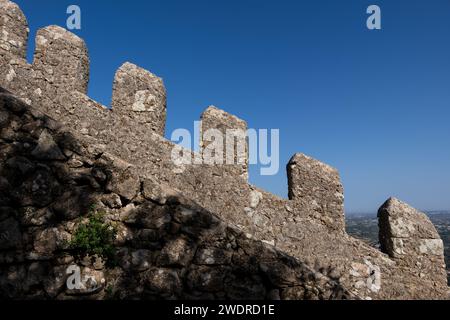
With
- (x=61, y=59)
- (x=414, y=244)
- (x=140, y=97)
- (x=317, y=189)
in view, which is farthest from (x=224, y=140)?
(x=414, y=244)

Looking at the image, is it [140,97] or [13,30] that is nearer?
[13,30]

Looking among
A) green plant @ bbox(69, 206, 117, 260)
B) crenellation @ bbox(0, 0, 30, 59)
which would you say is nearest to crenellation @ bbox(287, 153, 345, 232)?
green plant @ bbox(69, 206, 117, 260)

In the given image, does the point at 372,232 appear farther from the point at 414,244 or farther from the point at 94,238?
the point at 94,238

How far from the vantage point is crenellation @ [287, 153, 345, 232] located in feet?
Result: 20.5

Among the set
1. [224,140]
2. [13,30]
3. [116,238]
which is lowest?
[116,238]

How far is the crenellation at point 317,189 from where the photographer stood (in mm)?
6262

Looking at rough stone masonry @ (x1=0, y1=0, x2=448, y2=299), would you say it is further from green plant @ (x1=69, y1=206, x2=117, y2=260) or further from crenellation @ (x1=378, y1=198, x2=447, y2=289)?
crenellation @ (x1=378, y1=198, x2=447, y2=289)

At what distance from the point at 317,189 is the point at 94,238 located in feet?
14.6

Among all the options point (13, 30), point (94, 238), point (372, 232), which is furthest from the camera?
point (372, 232)

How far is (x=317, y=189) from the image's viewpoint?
6324 millimetres

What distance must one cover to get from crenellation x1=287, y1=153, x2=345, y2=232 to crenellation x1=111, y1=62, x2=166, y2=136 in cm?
265

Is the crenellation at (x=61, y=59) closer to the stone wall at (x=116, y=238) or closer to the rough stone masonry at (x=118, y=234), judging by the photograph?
the rough stone masonry at (x=118, y=234)

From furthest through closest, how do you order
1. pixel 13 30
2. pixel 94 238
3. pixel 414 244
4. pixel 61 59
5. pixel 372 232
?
pixel 372 232
pixel 61 59
pixel 13 30
pixel 414 244
pixel 94 238

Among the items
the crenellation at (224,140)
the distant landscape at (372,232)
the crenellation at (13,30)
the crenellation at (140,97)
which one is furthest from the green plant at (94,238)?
the distant landscape at (372,232)
